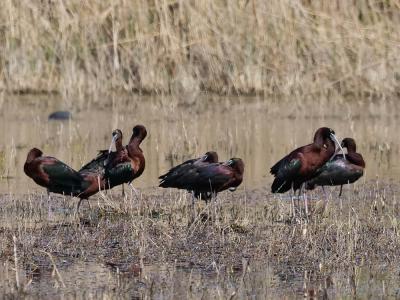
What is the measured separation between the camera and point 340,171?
1262cm

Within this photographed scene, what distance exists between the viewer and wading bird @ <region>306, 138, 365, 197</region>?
41.3 feet

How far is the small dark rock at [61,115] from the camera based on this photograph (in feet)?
59.8

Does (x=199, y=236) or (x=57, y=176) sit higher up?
(x=57, y=176)

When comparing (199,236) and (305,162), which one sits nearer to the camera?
(199,236)

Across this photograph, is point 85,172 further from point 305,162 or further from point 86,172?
point 305,162

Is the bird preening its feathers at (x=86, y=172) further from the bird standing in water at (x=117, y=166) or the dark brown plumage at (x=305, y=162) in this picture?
the dark brown plumage at (x=305, y=162)

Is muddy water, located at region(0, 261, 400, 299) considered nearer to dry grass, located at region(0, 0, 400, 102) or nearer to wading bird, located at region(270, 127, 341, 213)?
wading bird, located at region(270, 127, 341, 213)

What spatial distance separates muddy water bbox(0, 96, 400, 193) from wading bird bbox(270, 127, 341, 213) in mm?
1639

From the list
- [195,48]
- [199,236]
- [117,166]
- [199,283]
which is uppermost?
[195,48]

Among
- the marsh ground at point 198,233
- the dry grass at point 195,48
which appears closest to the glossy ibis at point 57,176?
the marsh ground at point 198,233

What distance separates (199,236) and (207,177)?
1411mm

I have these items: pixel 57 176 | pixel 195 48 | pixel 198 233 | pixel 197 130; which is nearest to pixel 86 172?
pixel 57 176

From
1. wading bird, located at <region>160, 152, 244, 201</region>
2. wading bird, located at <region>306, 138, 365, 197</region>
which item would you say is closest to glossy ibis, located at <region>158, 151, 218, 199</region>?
wading bird, located at <region>160, 152, 244, 201</region>

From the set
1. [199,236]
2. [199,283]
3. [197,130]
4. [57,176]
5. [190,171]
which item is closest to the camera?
[199,283]
